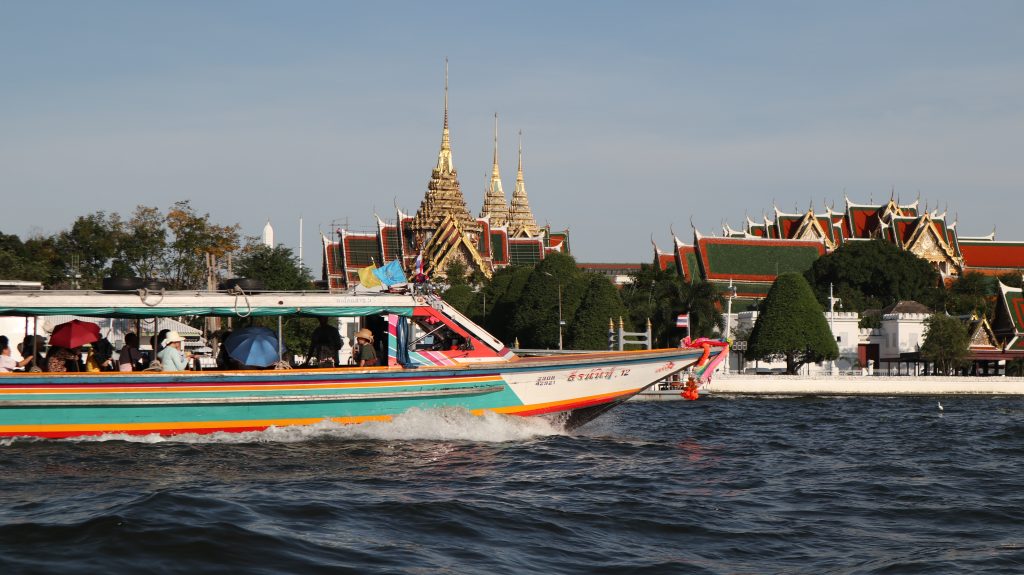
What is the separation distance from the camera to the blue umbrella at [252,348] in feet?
54.5

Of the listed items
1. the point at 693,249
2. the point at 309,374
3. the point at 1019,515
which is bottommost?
the point at 1019,515

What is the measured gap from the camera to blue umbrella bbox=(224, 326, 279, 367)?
1662cm

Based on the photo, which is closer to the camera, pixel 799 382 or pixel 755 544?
pixel 755 544

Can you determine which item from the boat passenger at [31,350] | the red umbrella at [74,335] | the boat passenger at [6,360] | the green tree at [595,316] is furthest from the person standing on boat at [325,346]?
the green tree at [595,316]

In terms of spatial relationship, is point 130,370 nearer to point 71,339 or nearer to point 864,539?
point 71,339

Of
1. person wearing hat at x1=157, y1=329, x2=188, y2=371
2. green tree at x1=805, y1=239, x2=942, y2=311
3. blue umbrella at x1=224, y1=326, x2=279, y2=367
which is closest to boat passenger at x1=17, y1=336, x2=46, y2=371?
person wearing hat at x1=157, y1=329, x2=188, y2=371

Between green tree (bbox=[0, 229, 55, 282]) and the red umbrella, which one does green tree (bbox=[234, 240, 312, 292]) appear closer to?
green tree (bbox=[0, 229, 55, 282])

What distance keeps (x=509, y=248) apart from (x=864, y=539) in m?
85.7

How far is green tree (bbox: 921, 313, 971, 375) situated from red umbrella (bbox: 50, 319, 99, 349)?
166 feet

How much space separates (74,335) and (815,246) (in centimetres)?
7418

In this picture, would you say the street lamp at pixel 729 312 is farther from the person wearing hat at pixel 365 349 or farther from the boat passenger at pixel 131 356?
the boat passenger at pixel 131 356

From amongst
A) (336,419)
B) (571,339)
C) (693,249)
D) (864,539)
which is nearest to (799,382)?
(571,339)

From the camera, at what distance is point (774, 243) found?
8356 cm

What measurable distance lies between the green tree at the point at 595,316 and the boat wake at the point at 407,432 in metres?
37.5
